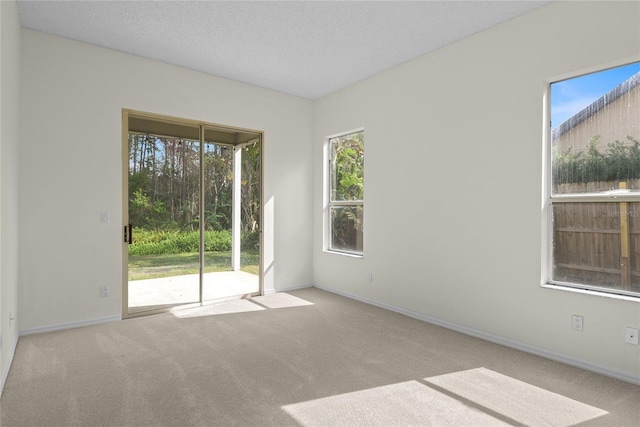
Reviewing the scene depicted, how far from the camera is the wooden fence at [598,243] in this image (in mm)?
2596

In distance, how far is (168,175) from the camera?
4266 millimetres

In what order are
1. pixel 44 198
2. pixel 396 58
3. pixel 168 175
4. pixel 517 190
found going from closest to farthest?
pixel 517 190 < pixel 44 198 < pixel 396 58 < pixel 168 175

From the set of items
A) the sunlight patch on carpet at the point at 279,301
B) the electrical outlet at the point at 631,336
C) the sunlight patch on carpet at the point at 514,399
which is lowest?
the sunlight patch on carpet at the point at 514,399

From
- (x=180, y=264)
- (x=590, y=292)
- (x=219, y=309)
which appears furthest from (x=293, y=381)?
(x=180, y=264)

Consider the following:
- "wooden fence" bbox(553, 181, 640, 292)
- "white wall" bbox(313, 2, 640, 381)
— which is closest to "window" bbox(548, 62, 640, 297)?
"wooden fence" bbox(553, 181, 640, 292)

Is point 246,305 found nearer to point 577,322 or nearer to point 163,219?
point 163,219

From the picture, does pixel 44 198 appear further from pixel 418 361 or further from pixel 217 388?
pixel 418 361

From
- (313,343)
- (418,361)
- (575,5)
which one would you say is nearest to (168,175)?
(313,343)

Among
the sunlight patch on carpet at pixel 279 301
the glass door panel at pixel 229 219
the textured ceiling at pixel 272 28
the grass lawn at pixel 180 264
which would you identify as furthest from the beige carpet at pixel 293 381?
the textured ceiling at pixel 272 28

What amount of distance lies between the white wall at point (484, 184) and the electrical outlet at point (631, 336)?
40 millimetres

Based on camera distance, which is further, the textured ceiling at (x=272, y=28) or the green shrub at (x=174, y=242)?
the green shrub at (x=174, y=242)

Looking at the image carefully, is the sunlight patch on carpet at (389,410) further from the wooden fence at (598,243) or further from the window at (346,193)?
the window at (346,193)

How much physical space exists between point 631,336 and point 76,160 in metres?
4.95

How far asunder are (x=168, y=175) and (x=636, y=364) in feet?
15.1
